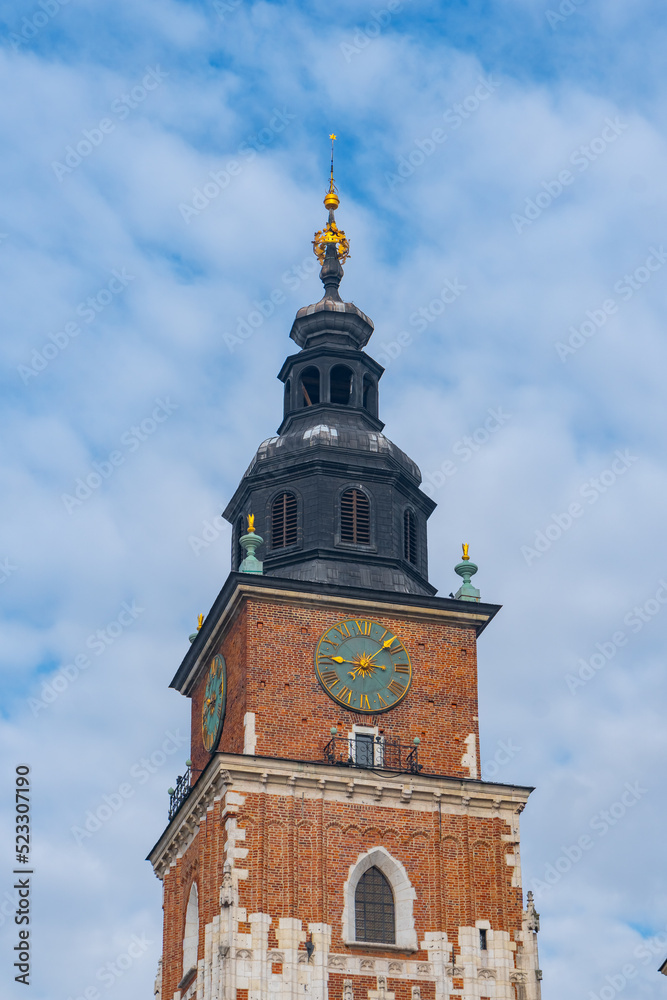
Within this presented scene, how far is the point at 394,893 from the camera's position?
50125mm

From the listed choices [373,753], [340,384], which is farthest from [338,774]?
[340,384]

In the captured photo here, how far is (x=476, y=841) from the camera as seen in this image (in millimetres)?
50969

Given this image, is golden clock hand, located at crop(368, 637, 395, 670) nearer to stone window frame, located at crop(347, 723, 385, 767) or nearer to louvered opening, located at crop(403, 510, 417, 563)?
stone window frame, located at crop(347, 723, 385, 767)

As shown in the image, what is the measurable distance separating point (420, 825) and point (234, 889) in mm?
5306

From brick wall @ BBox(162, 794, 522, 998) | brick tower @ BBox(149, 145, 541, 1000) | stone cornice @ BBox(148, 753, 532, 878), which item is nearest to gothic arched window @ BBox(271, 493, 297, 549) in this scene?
brick tower @ BBox(149, 145, 541, 1000)

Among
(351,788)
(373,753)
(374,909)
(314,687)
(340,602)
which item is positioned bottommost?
(374,909)

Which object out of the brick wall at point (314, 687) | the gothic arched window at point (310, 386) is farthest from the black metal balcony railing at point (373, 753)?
the gothic arched window at point (310, 386)

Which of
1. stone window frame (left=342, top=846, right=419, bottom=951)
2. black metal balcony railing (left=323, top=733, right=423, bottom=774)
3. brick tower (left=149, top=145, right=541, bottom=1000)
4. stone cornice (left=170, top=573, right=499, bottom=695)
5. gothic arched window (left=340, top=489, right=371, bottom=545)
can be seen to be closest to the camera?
brick tower (left=149, top=145, right=541, bottom=1000)

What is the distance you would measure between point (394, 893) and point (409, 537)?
35.6 feet

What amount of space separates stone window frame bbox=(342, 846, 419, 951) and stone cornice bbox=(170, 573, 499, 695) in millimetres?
6664

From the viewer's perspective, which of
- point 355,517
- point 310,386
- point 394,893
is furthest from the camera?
point 310,386

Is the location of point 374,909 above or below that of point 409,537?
below

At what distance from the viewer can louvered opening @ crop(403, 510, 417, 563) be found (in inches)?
2210

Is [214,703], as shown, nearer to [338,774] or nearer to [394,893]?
[338,774]
